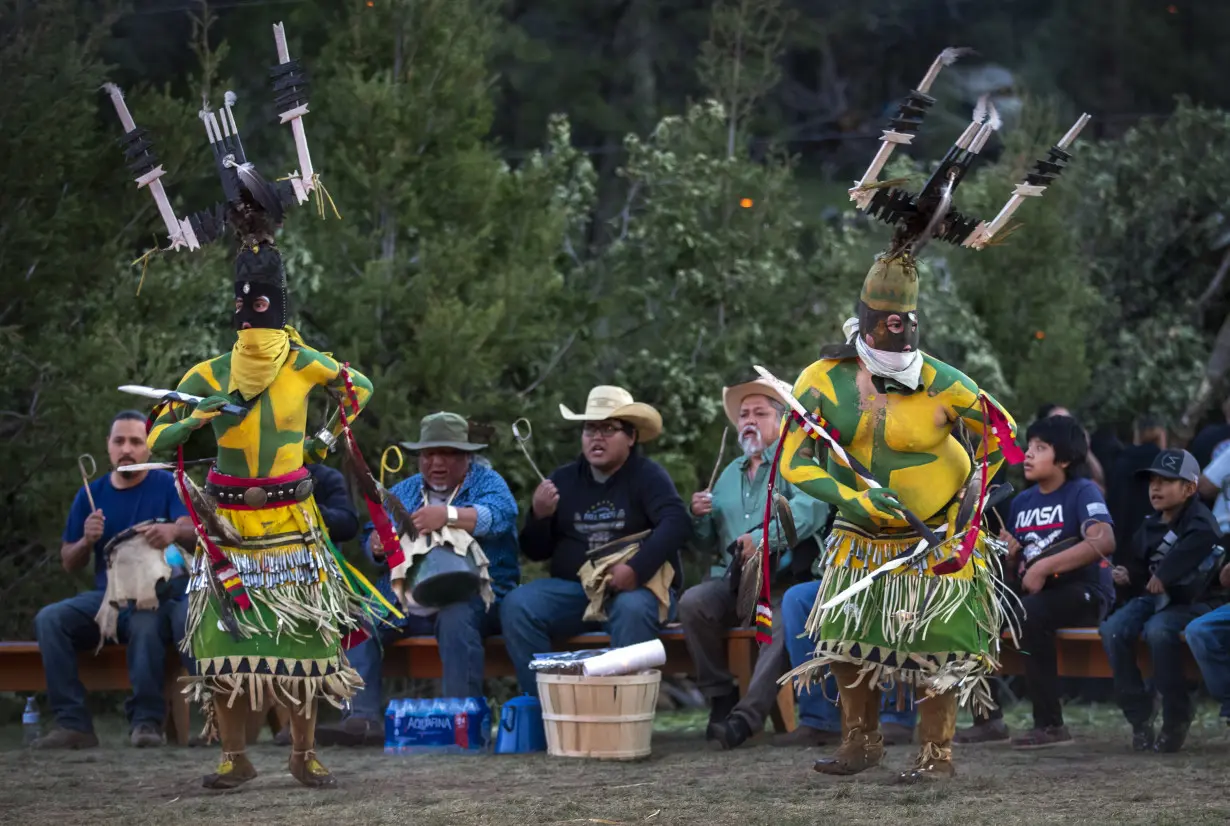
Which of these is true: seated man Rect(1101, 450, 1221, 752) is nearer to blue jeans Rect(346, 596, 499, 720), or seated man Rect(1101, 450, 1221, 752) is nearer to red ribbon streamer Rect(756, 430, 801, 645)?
red ribbon streamer Rect(756, 430, 801, 645)

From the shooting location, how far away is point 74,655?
8086mm

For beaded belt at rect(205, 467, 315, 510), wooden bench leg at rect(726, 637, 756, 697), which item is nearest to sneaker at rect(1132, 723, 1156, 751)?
wooden bench leg at rect(726, 637, 756, 697)

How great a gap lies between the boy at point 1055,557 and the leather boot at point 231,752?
3150 mm

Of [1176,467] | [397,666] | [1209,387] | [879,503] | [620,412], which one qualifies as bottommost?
[397,666]

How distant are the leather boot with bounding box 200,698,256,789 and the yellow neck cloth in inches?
43.5

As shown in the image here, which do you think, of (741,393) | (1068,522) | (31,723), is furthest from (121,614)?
(1068,522)

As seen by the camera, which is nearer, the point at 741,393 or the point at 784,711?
the point at 784,711

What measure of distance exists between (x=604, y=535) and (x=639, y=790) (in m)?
2.13

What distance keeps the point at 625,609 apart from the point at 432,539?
895mm

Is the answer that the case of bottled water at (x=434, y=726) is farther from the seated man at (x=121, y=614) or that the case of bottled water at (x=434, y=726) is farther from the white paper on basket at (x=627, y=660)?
the seated man at (x=121, y=614)

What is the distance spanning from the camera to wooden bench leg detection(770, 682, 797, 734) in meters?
7.89

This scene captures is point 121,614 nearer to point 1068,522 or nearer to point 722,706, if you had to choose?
point 722,706

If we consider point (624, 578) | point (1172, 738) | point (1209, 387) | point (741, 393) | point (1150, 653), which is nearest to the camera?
point (1172, 738)

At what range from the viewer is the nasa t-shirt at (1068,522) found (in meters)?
7.50
